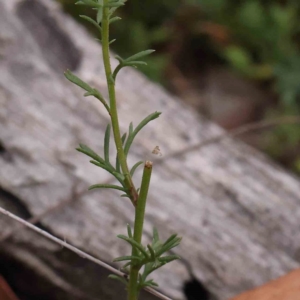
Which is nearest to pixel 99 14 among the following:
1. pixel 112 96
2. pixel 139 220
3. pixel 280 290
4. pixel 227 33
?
pixel 112 96

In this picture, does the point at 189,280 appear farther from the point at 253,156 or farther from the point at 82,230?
the point at 253,156

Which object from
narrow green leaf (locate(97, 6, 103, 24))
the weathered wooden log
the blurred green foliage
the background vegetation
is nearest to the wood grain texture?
the weathered wooden log

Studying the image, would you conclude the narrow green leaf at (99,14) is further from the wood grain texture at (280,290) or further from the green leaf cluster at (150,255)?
the wood grain texture at (280,290)

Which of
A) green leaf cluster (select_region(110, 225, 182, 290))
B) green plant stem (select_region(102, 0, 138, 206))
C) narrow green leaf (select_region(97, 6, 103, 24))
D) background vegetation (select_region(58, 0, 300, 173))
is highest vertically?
background vegetation (select_region(58, 0, 300, 173))

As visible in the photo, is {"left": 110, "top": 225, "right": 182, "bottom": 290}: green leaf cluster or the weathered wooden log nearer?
{"left": 110, "top": 225, "right": 182, "bottom": 290}: green leaf cluster

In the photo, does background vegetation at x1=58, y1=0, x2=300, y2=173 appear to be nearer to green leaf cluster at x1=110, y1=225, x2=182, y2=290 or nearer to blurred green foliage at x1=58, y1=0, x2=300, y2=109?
blurred green foliage at x1=58, y1=0, x2=300, y2=109

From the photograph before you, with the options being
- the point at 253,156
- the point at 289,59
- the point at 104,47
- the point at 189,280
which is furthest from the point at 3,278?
the point at 289,59

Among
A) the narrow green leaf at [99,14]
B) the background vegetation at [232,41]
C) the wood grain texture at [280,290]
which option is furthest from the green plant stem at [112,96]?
the background vegetation at [232,41]
